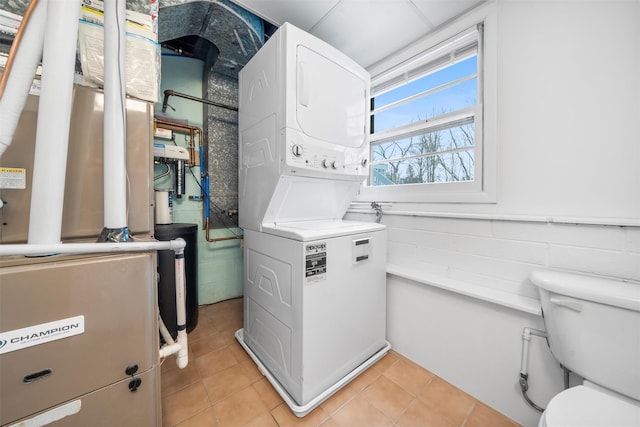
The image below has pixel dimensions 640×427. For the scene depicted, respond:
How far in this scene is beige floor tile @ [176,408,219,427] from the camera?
1160 millimetres

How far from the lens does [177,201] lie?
2236mm

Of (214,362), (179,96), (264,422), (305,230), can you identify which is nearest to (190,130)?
(179,96)

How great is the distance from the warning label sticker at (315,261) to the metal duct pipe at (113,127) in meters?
0.77

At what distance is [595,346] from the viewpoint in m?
0.90

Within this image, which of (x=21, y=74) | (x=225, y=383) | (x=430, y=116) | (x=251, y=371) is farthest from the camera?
(x=430, y=116)

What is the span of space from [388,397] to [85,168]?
192 cm

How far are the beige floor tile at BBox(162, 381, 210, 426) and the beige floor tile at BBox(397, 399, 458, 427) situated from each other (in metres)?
1.11

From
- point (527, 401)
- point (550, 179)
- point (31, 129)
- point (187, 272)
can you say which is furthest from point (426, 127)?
point (187, 272)

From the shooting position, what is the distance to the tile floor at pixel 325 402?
1.20 metres

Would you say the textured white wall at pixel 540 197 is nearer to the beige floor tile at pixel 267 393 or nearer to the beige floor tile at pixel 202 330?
the beige floor tile at pixel 267 393

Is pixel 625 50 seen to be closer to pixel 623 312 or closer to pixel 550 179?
pixel 550 179

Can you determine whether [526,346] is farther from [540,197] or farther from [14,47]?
[14,47]

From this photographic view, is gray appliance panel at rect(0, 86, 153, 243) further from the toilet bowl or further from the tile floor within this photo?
the toilet bowl

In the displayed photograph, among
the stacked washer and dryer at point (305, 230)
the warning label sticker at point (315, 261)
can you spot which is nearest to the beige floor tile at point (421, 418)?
the stacked washer and dryer at point (305, 230)
